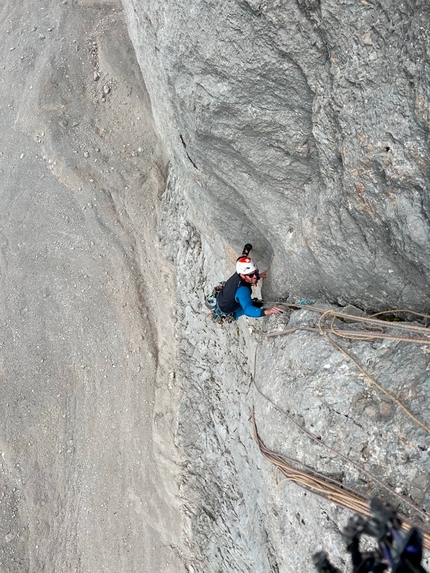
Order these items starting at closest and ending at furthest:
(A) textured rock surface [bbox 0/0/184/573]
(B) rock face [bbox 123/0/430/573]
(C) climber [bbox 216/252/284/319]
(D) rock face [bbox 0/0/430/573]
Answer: (B) rock face [bbox 123/0/430/573] → (D) rock face [bbox 0/0/430/573] → (C) climber [bbox 216/252/284/319] → (A) textured rock surface [bbox 0/0/184/573]

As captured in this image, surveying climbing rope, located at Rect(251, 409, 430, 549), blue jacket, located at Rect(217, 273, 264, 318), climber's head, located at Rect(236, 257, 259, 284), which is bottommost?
climbing rope, located at Rect(251, 409, 430, 549)

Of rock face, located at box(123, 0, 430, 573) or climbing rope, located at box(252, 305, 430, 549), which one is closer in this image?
climbing rope, located at box(252, 305, 430, 549)

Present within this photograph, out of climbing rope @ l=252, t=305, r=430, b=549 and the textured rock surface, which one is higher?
the textured rock surface

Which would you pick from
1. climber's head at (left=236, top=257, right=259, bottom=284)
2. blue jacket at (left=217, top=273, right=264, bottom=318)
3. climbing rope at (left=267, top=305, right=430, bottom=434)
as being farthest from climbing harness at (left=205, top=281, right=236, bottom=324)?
climbing rope at (left=267, top=305, right=430, bottom=434)

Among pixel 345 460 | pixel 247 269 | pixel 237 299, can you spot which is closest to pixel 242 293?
pixel 237 299

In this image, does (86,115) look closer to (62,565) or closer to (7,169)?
(7,169)

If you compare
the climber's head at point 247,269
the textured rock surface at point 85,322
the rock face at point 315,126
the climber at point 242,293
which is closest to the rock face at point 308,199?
the rock face at point 315,126

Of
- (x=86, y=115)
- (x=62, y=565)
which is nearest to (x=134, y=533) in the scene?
(x=62, y=565)

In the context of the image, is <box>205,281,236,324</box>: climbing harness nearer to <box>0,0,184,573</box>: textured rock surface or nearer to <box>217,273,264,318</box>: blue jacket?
<box>217,273,264,318</box>: blue jacket

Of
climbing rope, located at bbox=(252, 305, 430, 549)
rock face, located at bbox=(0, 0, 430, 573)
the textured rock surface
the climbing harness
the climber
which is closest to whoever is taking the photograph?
climbing rope, located at bbox=(252, 305, 430, 549)
